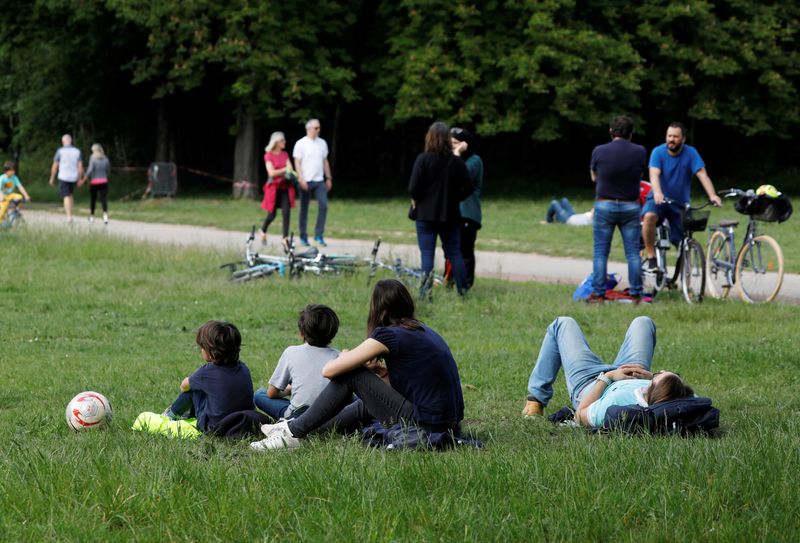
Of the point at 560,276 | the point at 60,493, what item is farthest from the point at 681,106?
the point at 60,493

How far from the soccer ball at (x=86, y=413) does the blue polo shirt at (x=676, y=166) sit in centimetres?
828

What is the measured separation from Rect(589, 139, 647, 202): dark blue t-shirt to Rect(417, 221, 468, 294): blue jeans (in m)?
1.67

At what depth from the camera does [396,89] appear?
38.0 metres

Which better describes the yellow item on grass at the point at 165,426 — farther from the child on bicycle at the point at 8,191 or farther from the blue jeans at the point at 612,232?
the child on bicycle at the point at 8,191

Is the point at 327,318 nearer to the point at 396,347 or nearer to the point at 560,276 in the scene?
the point at 396,347

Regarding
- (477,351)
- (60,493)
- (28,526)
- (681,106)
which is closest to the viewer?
(28,526)

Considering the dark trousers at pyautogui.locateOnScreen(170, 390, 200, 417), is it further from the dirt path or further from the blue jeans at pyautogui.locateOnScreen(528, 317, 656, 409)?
the dirt path

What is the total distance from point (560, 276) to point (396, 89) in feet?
70.8

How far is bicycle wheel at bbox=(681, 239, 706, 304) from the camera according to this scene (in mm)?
14141

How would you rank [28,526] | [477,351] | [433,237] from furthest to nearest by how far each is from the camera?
1. [433,237]
2. [477,351]
3. [28,526]

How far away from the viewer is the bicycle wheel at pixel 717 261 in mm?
14406

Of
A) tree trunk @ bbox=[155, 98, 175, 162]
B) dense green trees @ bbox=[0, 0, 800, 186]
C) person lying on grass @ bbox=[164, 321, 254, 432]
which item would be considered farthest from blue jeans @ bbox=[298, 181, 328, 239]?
Result: tree trunk @ bbox=[155, 98, 175, 162]

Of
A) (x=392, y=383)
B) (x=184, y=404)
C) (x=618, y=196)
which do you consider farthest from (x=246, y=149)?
(x=392, y=383)

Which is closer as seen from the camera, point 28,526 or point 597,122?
point 28,526
